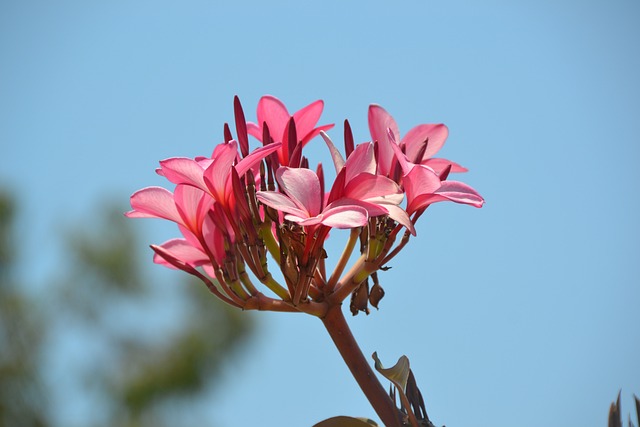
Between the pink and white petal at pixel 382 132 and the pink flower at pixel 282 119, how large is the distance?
4 centimetres

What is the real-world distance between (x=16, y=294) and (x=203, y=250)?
683 cm

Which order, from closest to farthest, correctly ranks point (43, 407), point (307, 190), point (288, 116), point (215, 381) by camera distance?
point (307, 190), point (288, 116), point (43, 407), point (215, 381)

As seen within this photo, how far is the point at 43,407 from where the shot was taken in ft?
21.8

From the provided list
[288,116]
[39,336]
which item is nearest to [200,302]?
[39,336]

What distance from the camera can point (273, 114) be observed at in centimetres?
63

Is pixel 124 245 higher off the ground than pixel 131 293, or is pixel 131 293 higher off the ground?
pixel 124 245

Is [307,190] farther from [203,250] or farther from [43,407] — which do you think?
[43,407]

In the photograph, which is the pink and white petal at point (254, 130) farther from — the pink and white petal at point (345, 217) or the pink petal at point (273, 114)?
the pink and white petal at point (345, 217)

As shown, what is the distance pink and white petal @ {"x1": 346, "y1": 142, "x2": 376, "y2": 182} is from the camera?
0.53 metres

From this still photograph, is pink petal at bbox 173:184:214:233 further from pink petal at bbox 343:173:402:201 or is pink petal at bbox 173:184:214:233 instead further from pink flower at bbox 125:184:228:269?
pink petal at bbox 343:173:402:201

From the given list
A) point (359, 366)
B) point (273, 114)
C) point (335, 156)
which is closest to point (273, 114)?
point (273, 114)

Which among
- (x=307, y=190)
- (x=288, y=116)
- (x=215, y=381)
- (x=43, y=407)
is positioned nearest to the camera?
(x=307, y=190)

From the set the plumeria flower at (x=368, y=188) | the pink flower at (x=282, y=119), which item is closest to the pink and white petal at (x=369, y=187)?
the plumeria flower at (x=368, y=188)

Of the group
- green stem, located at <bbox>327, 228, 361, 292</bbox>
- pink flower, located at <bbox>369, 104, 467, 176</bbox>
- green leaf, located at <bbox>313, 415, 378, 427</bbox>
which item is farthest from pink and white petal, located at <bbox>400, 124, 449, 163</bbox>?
green leaf, located at <bbox>313, 415, 378, 427</bbox>
